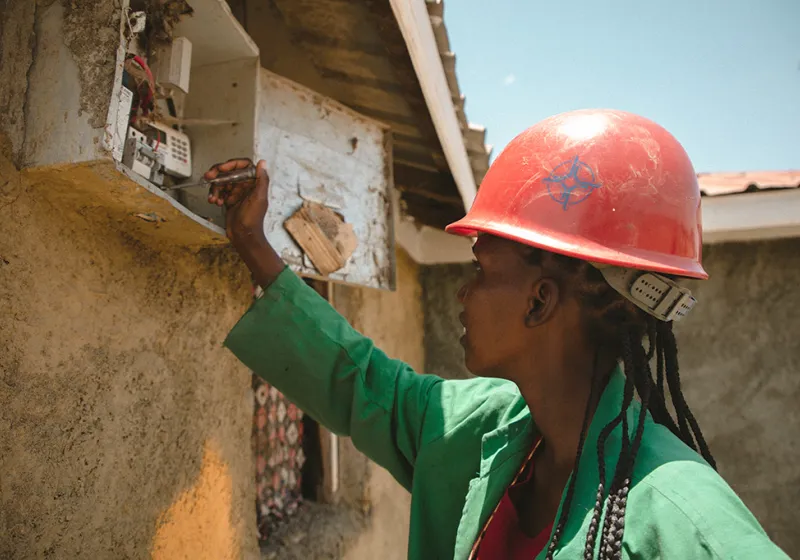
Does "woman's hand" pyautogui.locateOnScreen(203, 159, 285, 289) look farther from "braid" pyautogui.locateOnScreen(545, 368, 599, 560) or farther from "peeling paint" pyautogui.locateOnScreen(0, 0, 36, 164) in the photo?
"braid" pyautogui.locateOnScreen(545, 368, 599, 560)

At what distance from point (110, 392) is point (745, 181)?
5.07 meters

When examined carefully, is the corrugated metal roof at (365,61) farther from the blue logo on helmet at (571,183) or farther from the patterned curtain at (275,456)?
the patterned curtain at (275,456)

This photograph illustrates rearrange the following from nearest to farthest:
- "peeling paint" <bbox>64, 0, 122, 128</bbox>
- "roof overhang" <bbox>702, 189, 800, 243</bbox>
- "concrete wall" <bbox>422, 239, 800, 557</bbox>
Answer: "peeling paint" <bbox>64, 0, 122, 128</bbox>, "roof overhang" <bbox>702, 189, 800, 243</bbox>, "concrete wall" <bbox>422, 239, 800, 557</bbox>

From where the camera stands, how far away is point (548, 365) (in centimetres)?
139

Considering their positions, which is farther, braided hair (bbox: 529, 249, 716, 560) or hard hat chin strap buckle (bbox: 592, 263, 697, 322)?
hard hat chin strap buckle (bbox: 592, 263, 697, 322)

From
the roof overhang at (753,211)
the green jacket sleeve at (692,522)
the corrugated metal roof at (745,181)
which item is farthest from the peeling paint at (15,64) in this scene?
the roof overhang at (753,211)

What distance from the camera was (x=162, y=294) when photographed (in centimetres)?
173

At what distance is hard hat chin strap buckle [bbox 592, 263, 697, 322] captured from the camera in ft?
4.13

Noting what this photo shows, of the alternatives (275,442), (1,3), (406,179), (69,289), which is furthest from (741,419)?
(1,3)

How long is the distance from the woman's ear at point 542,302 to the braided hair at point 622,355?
0.03 meters

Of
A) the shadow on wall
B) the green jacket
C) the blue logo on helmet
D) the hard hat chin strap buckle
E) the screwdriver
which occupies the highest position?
the blue logo on helmet

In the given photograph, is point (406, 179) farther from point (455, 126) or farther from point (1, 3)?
point (1, 3)

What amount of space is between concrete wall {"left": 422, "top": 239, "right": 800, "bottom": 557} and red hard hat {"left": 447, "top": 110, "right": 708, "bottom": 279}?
358 centimetres

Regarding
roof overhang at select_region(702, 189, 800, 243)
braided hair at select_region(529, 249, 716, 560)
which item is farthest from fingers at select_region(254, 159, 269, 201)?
roof overhang at select_region(702, 189, 800, 243)
